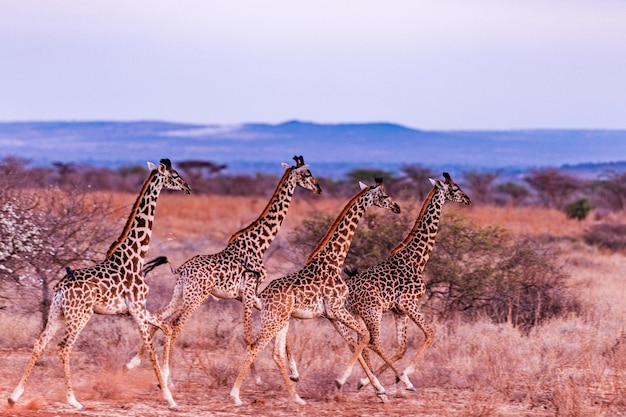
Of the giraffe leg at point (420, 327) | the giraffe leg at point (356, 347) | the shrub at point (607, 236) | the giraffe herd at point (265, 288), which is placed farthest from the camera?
the shrub at point (607, 236)

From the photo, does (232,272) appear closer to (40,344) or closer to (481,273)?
(40,344)

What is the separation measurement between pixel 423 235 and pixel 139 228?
261 cm

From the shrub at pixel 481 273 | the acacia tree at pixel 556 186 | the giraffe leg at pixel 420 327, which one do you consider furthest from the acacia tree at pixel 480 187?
the giraffe leg at pixel 420 327

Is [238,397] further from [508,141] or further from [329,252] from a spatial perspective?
[508,141]

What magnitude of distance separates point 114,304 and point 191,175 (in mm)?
42873

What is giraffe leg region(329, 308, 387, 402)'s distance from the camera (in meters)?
8.90

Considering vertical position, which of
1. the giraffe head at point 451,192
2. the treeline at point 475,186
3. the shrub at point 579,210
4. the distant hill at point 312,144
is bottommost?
the distant hill at point 312,144

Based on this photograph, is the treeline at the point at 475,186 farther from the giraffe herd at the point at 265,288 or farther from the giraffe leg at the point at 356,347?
the giraffe leg at the point at 356,347

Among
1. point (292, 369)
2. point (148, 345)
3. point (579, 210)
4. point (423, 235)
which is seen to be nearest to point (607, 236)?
point (579, 210)

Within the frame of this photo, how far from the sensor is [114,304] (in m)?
8.41

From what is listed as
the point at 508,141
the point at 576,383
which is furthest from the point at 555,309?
the point at 508,141

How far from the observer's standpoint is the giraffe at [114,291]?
814 cm

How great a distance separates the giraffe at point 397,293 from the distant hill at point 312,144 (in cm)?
12397

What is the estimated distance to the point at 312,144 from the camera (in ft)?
511
